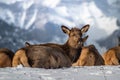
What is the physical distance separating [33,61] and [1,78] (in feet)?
15.0

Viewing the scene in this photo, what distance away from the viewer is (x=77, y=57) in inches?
679

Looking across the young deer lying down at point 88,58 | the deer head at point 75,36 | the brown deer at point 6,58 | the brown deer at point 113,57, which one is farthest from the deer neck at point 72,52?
the brown deer at point 113,57

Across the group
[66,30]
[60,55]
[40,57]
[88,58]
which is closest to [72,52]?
[66,30]

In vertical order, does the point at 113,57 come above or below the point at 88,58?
below

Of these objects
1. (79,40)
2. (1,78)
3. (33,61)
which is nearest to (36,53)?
(33,61)

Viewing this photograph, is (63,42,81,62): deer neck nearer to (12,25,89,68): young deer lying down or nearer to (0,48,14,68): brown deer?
(0,48,14,68): brown deer

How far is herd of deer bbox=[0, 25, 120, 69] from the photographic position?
43.2 ft

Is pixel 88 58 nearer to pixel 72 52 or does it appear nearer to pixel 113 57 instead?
pixel 72 52

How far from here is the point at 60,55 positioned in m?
13.9

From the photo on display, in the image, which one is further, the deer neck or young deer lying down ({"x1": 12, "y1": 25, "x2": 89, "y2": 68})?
the deer neck

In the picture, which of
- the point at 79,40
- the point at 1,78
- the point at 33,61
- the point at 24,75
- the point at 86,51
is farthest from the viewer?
the point at 86,51

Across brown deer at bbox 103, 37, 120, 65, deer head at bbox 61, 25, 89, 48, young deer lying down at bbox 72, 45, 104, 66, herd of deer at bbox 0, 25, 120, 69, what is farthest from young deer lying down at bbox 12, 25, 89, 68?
brown deer at bbox 103, 37, 120, 65

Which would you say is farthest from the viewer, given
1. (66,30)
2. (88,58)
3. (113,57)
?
(113,57)

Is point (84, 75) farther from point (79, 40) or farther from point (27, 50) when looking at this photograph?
point (79, 40)
